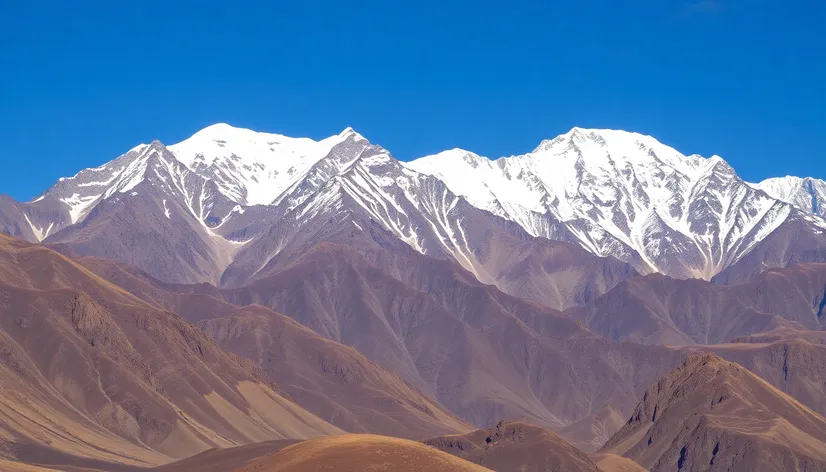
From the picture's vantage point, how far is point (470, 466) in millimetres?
155000

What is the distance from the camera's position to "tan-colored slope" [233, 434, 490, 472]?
143 metres

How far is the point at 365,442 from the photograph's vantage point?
491 ft

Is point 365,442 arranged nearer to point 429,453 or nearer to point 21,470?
point 429,453

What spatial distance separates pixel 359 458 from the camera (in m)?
145

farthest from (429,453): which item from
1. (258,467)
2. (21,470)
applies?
(21,470)

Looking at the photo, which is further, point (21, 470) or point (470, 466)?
point (21, 470)

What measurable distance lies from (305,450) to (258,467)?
465 cm

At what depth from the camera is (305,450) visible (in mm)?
149375

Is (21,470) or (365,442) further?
(21,470)

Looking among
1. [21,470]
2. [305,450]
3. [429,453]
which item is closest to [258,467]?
[305,450]

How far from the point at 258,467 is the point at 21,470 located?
6246 centimetres

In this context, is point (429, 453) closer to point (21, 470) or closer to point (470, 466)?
point (470, 466)

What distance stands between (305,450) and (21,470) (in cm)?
6434

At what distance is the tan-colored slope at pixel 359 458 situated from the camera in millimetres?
143375
